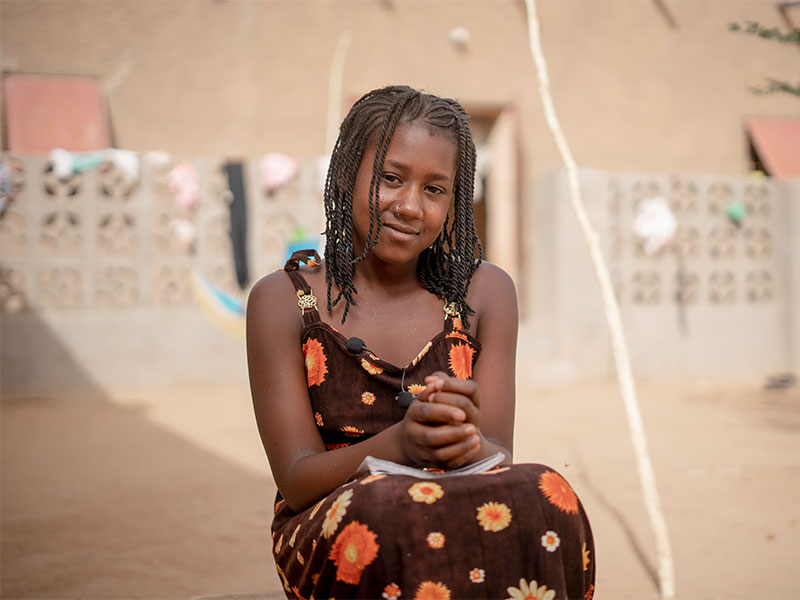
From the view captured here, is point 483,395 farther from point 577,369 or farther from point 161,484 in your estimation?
point 577,369

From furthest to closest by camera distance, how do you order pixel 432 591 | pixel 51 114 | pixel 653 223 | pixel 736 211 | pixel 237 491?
pixel 736 211 → pixel 51 114 → pixel 653 223 → pixel 237 491 → pixel 432 591

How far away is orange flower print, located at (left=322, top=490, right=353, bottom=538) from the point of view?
1.34m

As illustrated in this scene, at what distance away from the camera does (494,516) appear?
52.7 inches

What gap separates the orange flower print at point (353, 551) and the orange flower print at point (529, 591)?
0.83ft

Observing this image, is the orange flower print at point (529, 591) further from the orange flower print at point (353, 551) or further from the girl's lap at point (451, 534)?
the orange flower print at point (353, 551)

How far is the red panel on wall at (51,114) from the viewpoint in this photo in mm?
7656

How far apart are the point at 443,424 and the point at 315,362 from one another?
394 millimetres

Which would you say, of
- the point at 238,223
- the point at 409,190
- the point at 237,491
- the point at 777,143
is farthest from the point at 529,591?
the point at 777,143

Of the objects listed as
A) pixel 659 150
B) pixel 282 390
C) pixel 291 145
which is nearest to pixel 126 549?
pixel 282 390

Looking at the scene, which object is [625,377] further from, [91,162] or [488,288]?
[91,162]

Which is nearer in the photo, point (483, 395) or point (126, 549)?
point (483, 395)

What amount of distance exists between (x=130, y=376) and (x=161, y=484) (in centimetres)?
287

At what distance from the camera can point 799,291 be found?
7.90 metres

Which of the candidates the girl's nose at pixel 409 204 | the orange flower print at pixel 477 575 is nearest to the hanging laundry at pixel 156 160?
the girl's nose at pixel 409 204
